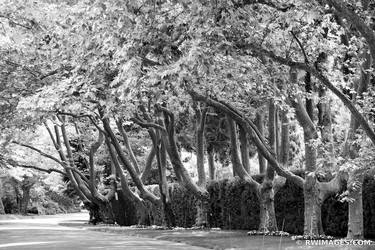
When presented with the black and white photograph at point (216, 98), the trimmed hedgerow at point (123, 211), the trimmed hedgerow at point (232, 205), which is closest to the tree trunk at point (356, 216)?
the black and white photograph at point (216, 98)

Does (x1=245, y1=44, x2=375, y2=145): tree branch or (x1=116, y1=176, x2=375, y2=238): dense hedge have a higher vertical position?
(x1=245, y1=44, x2=375, y2=145): tree branch

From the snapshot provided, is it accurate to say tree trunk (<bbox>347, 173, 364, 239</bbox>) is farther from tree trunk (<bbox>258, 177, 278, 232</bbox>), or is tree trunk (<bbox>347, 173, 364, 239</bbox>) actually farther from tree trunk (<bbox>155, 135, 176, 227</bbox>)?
tree trunk (<bbox>155, 135, 176, 227</bbox>)

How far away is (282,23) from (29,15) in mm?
8713

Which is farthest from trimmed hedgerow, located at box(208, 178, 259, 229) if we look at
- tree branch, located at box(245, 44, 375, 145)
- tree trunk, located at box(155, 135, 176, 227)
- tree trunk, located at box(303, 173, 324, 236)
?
tree branch, located at box(245, 44, 375, 145)

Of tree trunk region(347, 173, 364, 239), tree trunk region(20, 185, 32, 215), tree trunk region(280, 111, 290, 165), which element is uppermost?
tree trunk region(280, 111, 290, 165)

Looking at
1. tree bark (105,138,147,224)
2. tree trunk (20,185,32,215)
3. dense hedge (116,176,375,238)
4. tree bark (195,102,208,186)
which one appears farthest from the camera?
tree trunk (20,185,32,215)

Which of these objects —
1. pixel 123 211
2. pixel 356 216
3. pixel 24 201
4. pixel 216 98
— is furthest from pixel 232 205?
pixel 24 201

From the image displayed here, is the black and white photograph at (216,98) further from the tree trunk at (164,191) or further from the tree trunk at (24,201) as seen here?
the tree trunk at (24,201)

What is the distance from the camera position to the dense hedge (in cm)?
1939

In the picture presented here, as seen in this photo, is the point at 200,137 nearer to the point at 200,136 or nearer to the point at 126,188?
the point at 200,136

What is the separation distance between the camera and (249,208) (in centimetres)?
2506

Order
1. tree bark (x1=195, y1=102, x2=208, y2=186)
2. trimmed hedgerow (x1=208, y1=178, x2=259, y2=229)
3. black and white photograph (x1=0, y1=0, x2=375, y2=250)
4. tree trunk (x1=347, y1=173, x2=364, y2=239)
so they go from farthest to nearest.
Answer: tree bark (x1=195, y1=102, x2=208, y2=186) < trimmed hedgerow (x1=208, y1=178, x2=259, y2=229) < tree trunk (x1=347, y1=173, x2=364, y2=239) < black and white photograph (x1=0, y1=0, x2=375, y2=250)

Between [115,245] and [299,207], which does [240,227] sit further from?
[115,245]

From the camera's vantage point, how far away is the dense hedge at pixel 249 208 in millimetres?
19391
